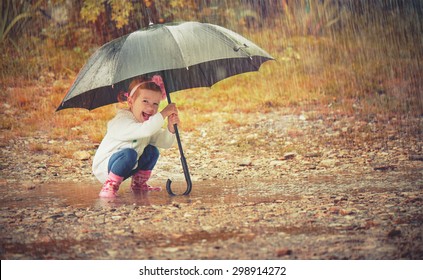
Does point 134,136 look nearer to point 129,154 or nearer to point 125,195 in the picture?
point 129,154

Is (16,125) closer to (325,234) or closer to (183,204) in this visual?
(183,204)

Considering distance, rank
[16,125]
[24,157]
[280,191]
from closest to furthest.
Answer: [280,191], [24,157], [16,125]

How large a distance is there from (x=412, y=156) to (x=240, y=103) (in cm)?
305

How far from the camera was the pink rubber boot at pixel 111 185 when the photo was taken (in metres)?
4.52

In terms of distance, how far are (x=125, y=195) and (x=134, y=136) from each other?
0.65 m

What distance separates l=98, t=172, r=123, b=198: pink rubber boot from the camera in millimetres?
4523

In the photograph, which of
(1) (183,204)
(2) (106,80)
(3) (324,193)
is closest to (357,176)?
(3) (324,193)

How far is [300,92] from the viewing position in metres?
9.05

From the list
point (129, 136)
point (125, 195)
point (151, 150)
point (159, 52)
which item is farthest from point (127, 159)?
point (159, 52)

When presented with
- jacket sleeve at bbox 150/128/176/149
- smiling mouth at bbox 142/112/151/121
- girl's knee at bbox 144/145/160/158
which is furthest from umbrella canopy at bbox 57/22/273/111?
girl's knee at bbox 144/145/160/158

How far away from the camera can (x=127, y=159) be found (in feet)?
14.4

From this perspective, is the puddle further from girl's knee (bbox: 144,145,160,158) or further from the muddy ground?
girl's knee (bbox: 144,145,160,158)

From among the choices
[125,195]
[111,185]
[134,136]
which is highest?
[134,136]

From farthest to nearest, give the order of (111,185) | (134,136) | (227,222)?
1. (111,185)
2. (134,136)
3. (227,222)
